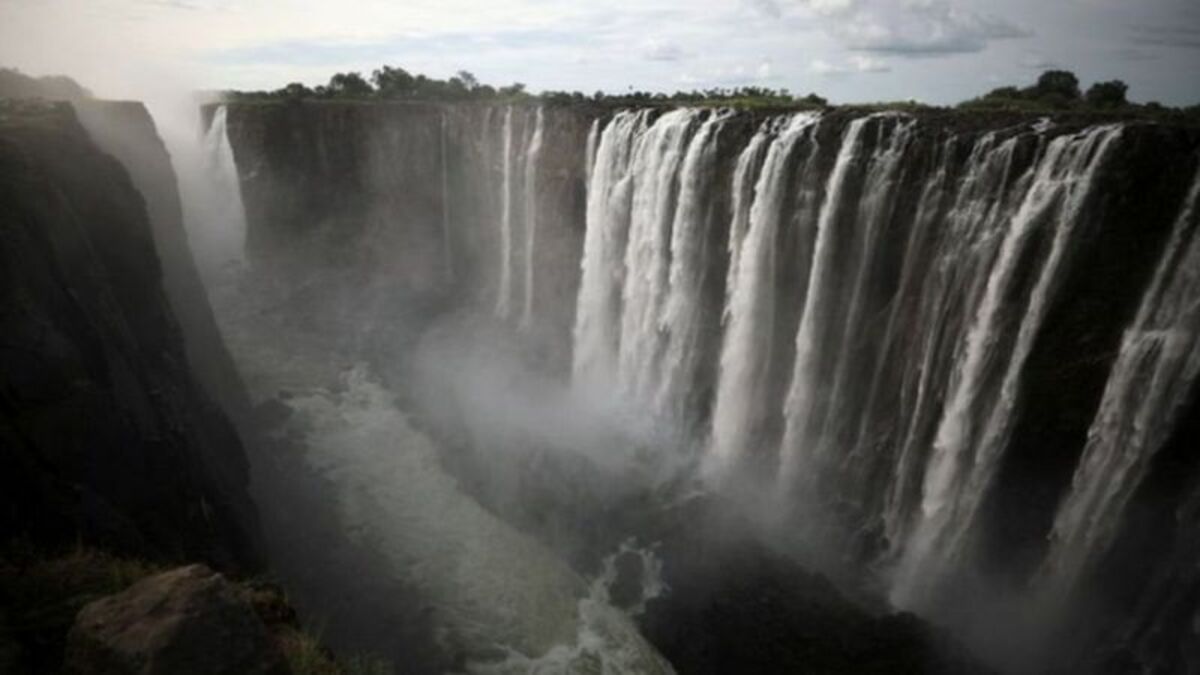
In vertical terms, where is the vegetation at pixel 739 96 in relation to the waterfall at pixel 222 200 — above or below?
above

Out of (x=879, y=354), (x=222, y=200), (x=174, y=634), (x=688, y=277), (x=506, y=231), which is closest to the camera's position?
(x=174, y=634)

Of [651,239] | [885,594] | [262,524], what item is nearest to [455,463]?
[262,524]

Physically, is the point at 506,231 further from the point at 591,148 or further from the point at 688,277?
the point at 688,277

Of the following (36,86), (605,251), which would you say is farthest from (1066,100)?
(36,86)

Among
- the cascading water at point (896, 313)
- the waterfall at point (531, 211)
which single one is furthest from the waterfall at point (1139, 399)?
the waterfall at point (531, 211)

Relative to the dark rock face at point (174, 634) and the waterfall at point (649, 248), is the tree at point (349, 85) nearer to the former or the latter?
the waterfall at point (649, 248)

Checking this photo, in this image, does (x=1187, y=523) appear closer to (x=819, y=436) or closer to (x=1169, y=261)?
(x=1169, y=261)
